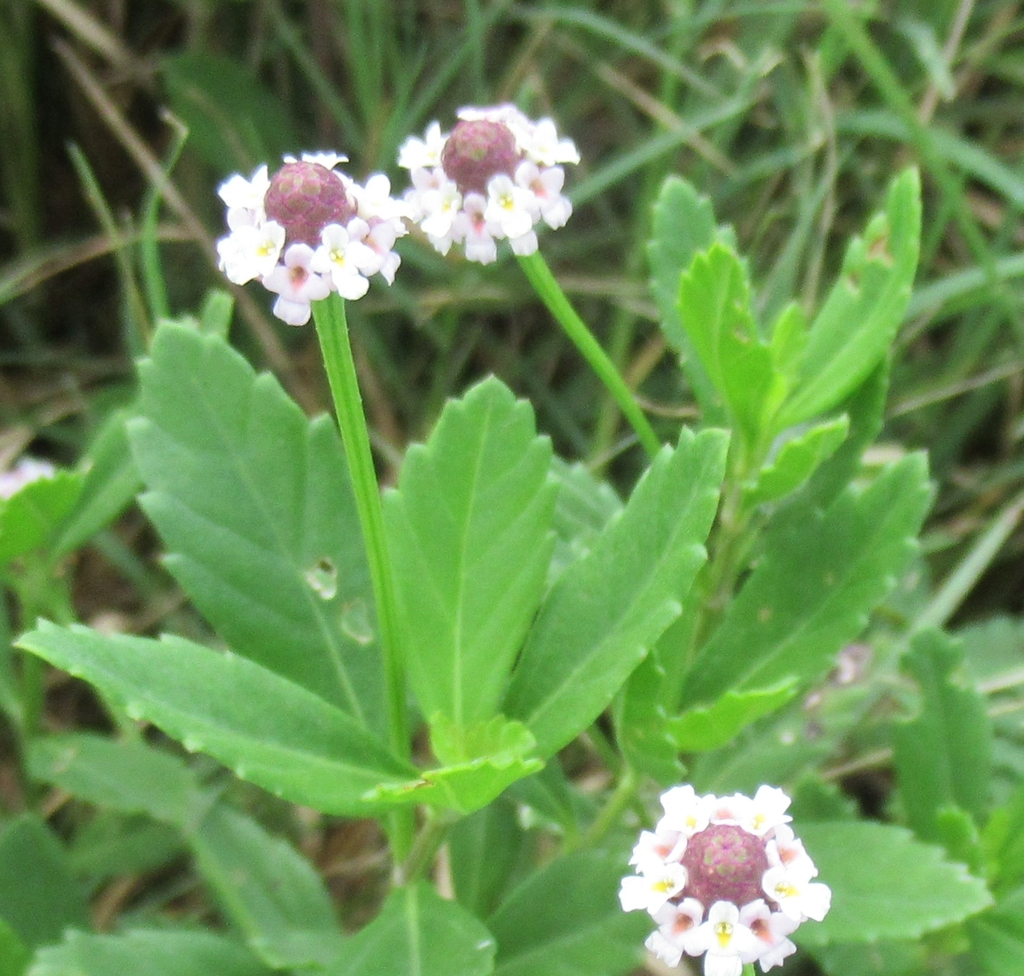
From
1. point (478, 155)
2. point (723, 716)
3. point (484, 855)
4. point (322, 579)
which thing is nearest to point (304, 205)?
point (478, 155)

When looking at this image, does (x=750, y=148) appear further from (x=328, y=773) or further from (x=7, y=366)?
(x=328, y=773)

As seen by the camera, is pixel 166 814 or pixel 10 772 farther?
pixel 10 772

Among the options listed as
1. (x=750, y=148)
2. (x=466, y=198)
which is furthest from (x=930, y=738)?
(x=750, y=148)

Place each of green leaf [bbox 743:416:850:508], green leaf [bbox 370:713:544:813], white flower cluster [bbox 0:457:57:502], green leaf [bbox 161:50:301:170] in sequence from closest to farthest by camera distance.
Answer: green leaf [bbox 370:713:544:813], green leaf [bbox 743:416:850:508], white flower cluster [bbox 0:457:57:502], green leaf [bbox 161:50:301:170]

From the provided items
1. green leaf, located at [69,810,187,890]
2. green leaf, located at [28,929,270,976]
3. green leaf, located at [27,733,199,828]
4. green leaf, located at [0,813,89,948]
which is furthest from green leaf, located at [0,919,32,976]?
green leaf, located at [69,810,187,890]

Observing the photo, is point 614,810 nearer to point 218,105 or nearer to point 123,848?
point 123,848

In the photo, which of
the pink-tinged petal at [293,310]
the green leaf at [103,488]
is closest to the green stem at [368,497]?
the pink-tinged petal at [293,310]

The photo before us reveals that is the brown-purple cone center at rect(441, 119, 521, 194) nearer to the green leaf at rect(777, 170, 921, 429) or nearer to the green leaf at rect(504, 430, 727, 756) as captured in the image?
the green leaf at rect(504, 430, 727, 756)
